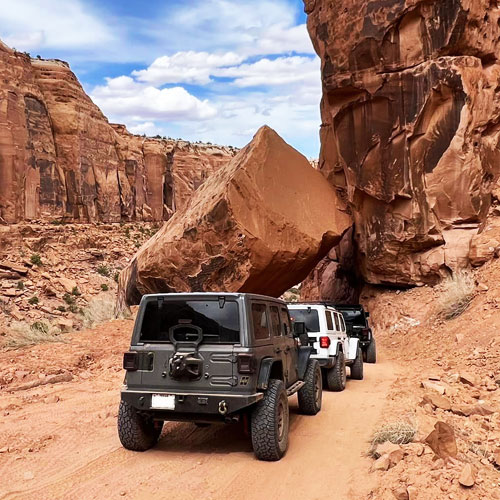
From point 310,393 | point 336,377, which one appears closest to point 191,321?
point 310,393

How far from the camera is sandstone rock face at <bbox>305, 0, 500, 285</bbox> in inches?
643

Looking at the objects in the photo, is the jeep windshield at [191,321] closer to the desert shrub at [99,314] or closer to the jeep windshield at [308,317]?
the jeep windshield at [308,317]

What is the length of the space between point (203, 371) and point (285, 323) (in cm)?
210

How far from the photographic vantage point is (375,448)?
18.7ft

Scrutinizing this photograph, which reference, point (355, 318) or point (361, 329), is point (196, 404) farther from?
point (355, 318)

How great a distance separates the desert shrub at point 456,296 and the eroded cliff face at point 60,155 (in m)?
20.0

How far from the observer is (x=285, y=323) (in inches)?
291

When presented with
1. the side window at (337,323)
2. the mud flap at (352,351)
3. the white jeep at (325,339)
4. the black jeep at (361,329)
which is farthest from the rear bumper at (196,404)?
the black jeep at (361,329)

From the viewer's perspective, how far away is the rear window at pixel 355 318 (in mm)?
14484

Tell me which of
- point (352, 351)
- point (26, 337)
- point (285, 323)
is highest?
point (285, 323)

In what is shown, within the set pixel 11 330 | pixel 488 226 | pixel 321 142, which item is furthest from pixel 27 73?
pixel 488 226

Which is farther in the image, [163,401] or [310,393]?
[310,393]

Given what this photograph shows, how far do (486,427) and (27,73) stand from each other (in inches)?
1651

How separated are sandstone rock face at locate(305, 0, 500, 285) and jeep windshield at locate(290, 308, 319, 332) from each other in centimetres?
847
